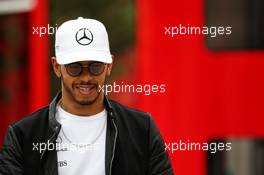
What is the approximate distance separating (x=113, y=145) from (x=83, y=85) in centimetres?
27

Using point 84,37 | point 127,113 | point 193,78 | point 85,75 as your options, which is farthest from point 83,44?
point 193,78

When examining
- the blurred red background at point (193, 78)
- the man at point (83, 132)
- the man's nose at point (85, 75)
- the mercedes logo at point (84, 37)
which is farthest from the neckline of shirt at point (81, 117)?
the blurred red background at point (193, 78)

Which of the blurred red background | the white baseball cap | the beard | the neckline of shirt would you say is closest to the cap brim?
the white baseball cap

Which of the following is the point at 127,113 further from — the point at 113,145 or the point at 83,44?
the point at 83,44

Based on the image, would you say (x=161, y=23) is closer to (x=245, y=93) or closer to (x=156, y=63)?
(x=156, y=63)

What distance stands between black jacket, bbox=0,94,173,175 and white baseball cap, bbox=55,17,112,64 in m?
0.25

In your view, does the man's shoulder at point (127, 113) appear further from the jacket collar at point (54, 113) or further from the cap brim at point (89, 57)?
the cap brim at point (89, 57)

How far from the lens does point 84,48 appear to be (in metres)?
2.58

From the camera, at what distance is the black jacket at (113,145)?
2.67 m

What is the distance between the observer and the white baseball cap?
2584 mm

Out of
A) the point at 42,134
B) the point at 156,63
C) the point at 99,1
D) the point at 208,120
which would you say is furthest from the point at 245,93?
the point at 42,134

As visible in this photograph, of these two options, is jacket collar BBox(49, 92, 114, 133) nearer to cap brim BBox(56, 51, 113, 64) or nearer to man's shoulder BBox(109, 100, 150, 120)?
man's shoulder BBox(109, 100, 150, 120)

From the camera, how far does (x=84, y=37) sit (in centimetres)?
260

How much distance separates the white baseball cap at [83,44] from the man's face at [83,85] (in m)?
0.08
